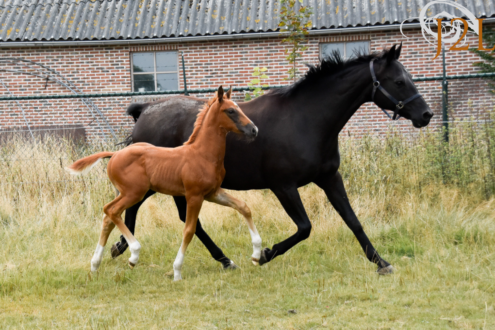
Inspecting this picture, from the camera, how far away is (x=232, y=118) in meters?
4.17

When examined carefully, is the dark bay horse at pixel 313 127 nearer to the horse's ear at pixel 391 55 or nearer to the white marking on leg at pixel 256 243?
the horse's ear at pixel 391 55

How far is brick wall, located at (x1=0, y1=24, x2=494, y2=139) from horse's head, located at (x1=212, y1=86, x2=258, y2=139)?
8912 millimetres

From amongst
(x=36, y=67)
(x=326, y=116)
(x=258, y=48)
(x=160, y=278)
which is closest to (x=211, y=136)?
(x=326, y=116)

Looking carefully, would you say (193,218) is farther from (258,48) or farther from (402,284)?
(258,48)

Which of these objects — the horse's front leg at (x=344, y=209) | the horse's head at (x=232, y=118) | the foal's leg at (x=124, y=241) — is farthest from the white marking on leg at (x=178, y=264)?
the horse's front leg at (x=344, y=209)

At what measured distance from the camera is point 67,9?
14945mm

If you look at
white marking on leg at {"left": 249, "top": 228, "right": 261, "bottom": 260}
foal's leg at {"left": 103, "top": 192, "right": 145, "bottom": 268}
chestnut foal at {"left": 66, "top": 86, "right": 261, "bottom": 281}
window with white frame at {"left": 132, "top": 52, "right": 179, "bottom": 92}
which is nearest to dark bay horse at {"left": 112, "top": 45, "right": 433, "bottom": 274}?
white marking on leg at {"left": 249, "top": 228, "right": 261, "bottom": 260}

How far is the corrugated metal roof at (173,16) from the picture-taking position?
43.3 ft

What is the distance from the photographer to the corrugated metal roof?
519 inches

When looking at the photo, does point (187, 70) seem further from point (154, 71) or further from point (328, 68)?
point (328, 68)

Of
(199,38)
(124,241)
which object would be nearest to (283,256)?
(124,241)

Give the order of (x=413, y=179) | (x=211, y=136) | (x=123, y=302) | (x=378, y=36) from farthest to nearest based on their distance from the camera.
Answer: (x=378, y=36), (x=413, y=179), (x=211, y=136), (x=123, y=302)

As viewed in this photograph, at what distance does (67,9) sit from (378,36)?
30.6 ft

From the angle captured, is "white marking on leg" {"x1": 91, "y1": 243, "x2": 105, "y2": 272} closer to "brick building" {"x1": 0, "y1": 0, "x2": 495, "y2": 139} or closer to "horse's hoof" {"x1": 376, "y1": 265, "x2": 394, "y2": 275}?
"horse's hoof" {"x1": 376, "y1": 265, "x2": 394, "y2": 275}
